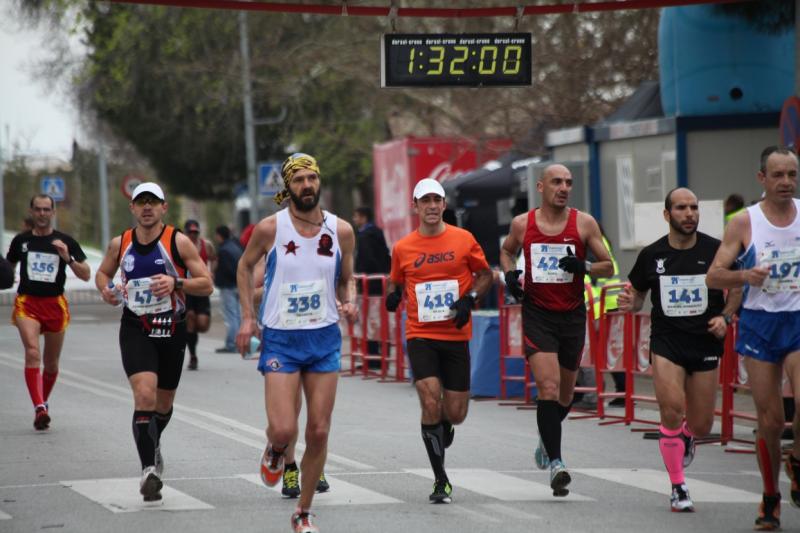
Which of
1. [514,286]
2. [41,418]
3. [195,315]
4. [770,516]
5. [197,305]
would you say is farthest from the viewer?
[197,305]

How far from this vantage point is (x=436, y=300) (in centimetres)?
1033

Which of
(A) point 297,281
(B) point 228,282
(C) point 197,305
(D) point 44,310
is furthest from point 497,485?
(B) point 228,282

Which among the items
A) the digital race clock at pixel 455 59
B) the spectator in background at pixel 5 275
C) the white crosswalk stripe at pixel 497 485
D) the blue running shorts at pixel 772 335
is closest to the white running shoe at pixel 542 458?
the white crosswalk stripe at pixel 497 485

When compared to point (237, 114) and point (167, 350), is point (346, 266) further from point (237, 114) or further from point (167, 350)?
point (237, 114)

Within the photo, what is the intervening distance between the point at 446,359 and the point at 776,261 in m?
2.32

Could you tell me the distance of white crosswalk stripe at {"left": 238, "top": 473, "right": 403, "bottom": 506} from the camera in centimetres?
990

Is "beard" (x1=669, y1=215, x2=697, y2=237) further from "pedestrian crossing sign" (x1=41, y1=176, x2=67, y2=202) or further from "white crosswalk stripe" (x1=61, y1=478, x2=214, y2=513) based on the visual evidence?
"pedestrian crossing sign" (x1=41, y1=176, x2=67, y2=202)

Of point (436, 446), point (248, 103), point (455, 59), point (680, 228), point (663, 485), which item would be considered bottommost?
point (663, 485)

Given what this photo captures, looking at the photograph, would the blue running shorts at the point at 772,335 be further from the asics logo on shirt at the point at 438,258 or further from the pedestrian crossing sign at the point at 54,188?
the pedestrian crossing sign at the point at 54,188

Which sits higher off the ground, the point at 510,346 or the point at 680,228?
the point at 680,228

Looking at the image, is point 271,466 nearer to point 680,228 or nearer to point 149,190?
point 149,190

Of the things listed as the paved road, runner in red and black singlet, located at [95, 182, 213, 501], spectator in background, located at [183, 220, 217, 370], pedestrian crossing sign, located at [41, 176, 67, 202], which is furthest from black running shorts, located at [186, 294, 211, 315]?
pedestrian crossing sign, located at [41, 176, 67, 202]

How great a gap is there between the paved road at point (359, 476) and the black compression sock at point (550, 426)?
0.30 metres

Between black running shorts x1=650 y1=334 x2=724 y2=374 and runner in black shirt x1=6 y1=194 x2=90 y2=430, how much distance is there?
6.13m
